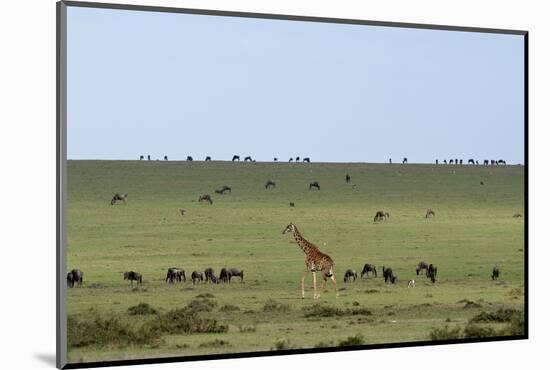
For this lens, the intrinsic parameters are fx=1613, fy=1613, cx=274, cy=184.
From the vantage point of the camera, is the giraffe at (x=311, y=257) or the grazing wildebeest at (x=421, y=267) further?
the grazing wildebeest at (x=421, y=267)

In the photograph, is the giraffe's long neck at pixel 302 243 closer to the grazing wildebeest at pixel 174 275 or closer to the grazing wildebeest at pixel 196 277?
the grazing wildebeest at pixel 196 277

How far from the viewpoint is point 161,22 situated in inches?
630

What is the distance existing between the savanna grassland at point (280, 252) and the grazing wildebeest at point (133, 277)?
0.18ft

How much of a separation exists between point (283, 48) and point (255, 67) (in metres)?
0.35

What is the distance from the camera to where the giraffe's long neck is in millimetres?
17031

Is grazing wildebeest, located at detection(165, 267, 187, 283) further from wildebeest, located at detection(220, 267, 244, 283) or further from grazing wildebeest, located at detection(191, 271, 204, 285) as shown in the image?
wildebeest, located at detection(220, 267, 244, 283)

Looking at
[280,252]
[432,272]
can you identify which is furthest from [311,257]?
[432,272]

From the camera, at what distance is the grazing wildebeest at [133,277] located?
1617cm

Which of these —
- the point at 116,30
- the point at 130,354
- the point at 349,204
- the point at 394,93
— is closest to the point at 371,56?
the point at 394,93

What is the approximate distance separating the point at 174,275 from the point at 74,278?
3.81ft

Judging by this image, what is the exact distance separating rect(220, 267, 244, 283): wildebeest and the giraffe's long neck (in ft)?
2.47

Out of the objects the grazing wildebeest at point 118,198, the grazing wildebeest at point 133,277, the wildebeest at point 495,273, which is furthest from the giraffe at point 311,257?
the wildebeest at point 495,273

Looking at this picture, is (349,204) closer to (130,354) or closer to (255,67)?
(255,67)

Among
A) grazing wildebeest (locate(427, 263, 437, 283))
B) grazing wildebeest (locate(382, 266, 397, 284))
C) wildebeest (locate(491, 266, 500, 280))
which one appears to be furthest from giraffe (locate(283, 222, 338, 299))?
wildebeest (locate(491, 266, 500, 280))
